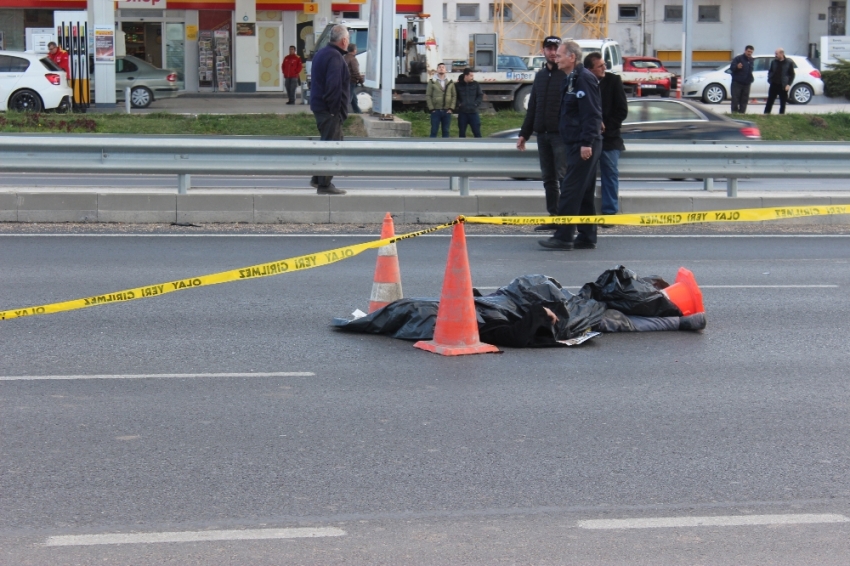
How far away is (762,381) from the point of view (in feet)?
22.1

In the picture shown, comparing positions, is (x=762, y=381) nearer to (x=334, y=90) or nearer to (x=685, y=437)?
(x=685, y=437)

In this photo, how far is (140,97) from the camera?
104 feet

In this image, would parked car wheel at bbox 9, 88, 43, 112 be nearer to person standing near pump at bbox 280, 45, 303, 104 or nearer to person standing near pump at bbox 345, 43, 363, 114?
person standing near pump at bbox 345, 43, 363, 114

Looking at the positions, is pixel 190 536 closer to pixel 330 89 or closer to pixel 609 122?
pixel 609 122

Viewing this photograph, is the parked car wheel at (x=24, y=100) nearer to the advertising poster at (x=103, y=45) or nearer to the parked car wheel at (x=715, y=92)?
the advertising poster at (x=103, y=45)

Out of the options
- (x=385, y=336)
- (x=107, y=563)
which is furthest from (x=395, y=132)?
(x=107, y=563)

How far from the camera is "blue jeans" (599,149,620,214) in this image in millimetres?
12516

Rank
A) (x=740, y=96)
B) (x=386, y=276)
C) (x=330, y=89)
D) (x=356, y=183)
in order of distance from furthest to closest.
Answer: (x=740, y=96), (x=356, y=183), (x=330, y=89), (x=386, y=276)

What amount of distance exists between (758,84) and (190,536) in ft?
111

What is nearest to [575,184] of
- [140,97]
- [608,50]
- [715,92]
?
[140,97]

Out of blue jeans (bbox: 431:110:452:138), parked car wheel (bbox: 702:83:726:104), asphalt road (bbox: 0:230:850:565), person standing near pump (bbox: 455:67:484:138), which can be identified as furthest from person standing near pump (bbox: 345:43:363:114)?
asphalt road (bbox: 0:230:850:565)

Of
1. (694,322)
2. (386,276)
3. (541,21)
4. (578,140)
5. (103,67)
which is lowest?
(694,322)

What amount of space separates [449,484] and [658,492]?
34.7 inches

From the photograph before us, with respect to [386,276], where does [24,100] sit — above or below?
above
